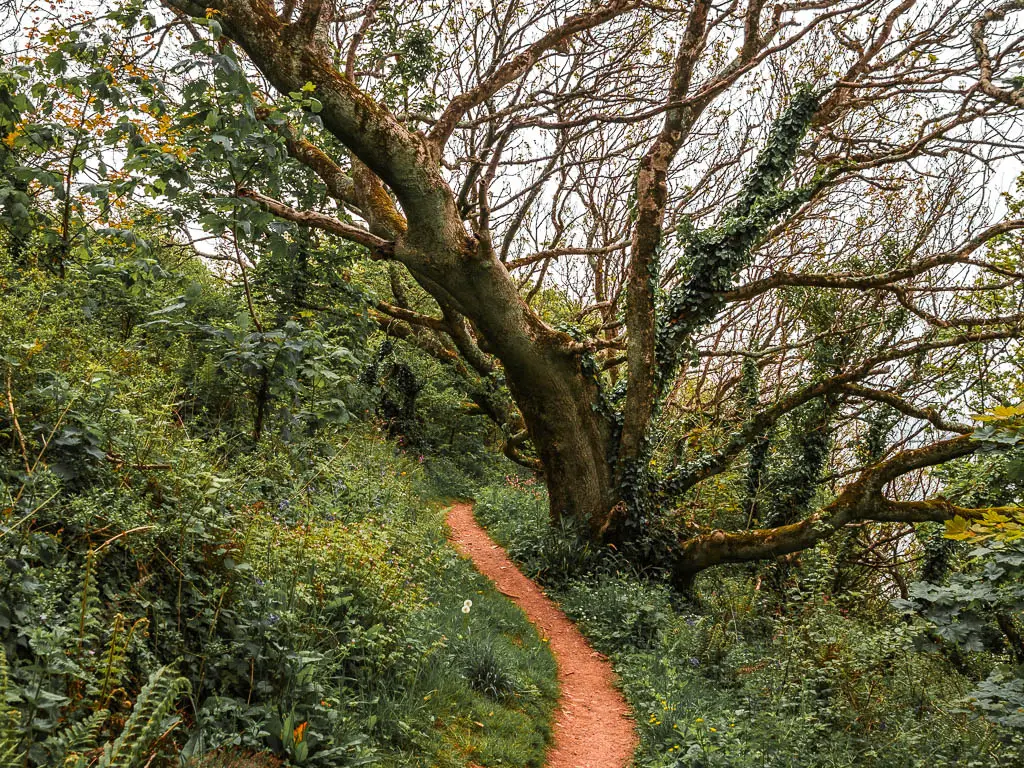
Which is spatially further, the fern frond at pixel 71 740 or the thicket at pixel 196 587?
the thicket at pixel 196 587

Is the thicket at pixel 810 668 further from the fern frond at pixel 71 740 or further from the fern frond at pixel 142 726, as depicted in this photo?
the fern frond at pixel 71 740

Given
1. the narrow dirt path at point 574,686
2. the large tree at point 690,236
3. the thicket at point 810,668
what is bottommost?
the narrow dirt path at point 574,686

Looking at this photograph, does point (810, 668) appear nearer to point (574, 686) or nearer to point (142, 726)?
point (574, 686)

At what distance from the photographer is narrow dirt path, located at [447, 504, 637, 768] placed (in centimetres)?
475

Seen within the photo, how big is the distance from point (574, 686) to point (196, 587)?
165 inches

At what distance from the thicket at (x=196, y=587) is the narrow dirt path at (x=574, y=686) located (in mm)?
262

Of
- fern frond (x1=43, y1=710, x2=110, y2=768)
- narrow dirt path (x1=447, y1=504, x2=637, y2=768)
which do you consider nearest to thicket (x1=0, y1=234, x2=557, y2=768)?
fern frond (x1=43, y1=710, x2=110, y2=768)

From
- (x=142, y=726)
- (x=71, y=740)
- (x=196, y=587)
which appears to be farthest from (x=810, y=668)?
(x=71, y=740)

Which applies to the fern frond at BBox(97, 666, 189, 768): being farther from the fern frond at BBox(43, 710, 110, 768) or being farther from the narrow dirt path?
the narrow dirt path

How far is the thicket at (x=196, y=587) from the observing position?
7.19 feet

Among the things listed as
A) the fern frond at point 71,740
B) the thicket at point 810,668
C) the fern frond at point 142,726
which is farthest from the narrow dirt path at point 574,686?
the fern frond at point 71,740

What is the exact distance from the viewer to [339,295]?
19.5 ft

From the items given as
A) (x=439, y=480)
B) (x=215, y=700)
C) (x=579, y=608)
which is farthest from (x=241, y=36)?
(x=439, y=480)

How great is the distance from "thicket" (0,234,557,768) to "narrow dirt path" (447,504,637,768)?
0.26 m
